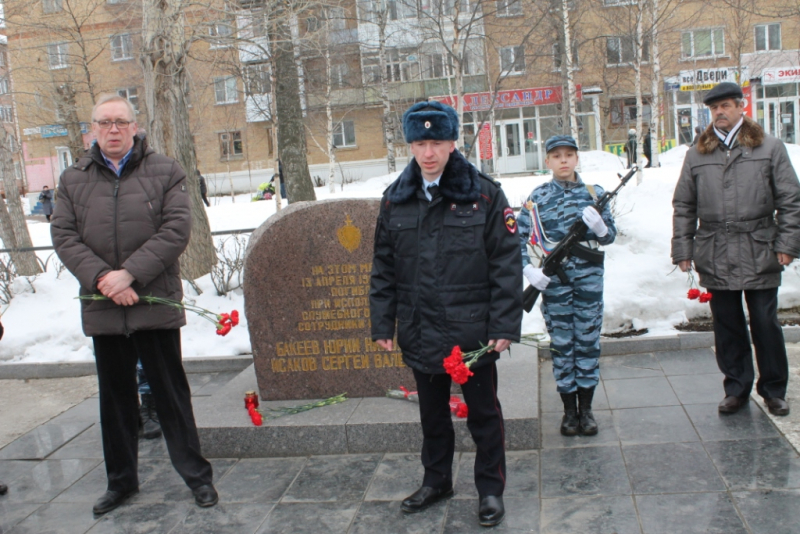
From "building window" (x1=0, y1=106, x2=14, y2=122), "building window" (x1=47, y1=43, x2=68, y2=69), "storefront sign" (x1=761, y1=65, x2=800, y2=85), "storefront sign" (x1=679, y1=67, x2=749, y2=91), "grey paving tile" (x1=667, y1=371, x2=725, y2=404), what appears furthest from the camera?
"storefront sign" (x1=761, y1=65, x2=800, y2=85)

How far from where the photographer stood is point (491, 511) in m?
3.51

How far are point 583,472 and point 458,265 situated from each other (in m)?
1.46

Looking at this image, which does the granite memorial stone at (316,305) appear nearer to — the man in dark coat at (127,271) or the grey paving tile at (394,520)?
the man in dark coat at (127,271)

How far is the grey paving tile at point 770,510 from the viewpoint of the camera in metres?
3.23

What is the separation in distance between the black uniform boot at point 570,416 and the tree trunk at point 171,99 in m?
5.23

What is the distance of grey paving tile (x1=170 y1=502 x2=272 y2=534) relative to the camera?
3719 millimetres

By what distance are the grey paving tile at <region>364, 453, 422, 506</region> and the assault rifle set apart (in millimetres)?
1133

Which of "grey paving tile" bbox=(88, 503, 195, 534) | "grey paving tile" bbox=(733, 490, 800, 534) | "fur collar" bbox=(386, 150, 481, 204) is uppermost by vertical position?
"fur collar" bbox=(386, 150, 481, 204)

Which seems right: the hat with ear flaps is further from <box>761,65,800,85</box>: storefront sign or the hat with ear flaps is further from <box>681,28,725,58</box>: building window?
<box>761,65,800,85</box>: storefront sign

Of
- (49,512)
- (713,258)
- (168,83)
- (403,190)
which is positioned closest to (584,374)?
(713,258)

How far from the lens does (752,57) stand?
3089cm

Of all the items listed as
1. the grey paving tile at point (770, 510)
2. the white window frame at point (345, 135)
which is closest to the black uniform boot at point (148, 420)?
the grey paving tile at point (770, 510)

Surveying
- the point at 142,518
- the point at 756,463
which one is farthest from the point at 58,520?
the point at 756,463

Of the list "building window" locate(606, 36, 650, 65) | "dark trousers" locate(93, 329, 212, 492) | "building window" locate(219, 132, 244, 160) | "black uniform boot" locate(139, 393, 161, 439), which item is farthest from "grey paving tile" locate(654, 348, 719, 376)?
"building window" locate(219, 132, 244, 160)
